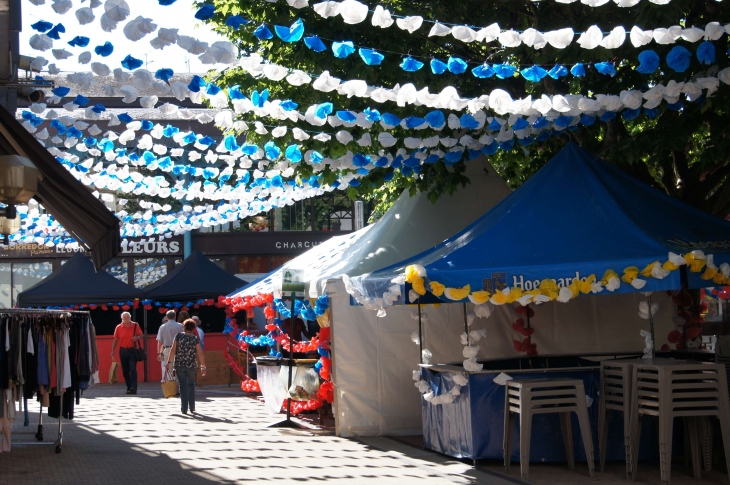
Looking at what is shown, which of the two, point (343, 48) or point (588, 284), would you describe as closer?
point (343, 48)

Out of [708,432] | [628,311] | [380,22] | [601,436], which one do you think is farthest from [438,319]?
[380,22]

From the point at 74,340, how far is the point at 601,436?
20.7ft

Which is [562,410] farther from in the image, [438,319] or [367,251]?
[367,251]

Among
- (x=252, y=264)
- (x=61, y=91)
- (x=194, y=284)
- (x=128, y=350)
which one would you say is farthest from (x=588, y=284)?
(x=252, y=264)

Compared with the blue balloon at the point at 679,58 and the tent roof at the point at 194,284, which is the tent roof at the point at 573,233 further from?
the tent roof at the point at 194,284

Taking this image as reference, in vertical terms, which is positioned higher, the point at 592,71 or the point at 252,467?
the point at 592,71

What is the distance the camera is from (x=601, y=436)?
916 centimetres

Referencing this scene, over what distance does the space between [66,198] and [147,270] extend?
68.5 feet

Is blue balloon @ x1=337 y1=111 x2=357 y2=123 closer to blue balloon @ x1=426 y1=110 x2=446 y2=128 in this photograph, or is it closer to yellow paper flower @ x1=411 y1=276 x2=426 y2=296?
blue balloon @ x1=426 y1=110 x2=446 y2=128

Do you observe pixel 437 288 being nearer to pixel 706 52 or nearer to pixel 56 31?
pixel 706 52

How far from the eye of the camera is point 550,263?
351 inches

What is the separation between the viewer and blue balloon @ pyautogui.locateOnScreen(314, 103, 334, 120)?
30.7 feet

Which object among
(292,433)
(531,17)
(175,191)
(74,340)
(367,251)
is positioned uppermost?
(531,17)

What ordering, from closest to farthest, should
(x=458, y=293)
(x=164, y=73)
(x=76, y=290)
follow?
1. (x=164, y=73)
2. (x=458, y=293)
3. (x=76, y=290)
